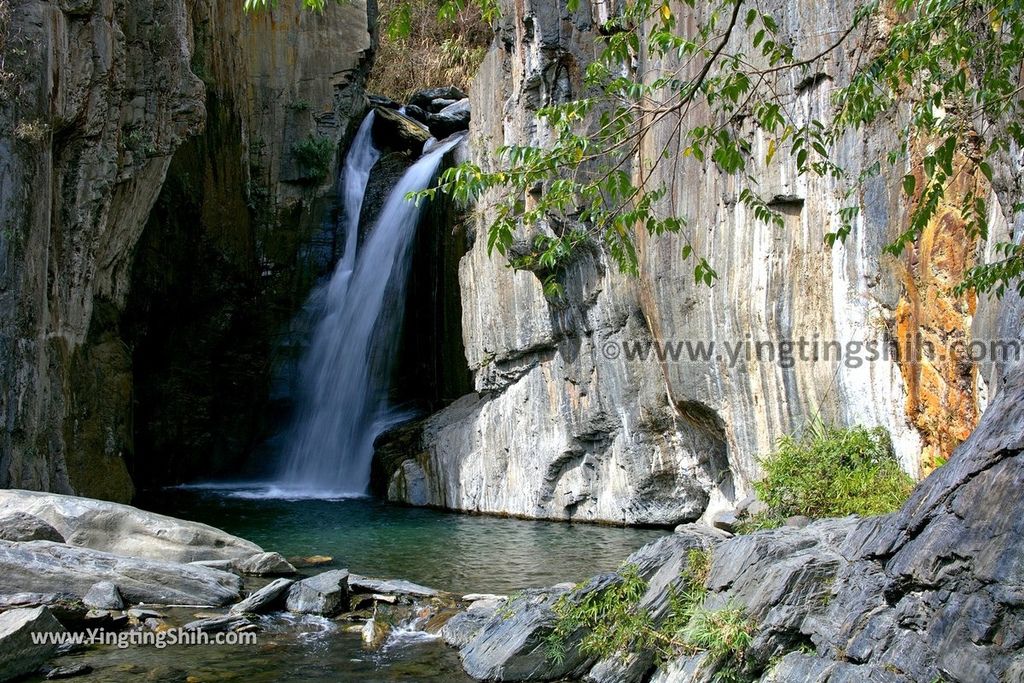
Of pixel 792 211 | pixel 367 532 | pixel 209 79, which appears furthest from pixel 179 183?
pixel 792 211

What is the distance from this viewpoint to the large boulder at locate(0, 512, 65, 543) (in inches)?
354

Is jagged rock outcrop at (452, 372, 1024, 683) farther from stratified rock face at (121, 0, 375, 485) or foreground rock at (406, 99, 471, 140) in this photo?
foreground rock at (406, 99, 471, 140)

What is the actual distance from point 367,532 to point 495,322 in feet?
14.8

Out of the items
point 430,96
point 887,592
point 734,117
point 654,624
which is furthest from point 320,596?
point 430,96

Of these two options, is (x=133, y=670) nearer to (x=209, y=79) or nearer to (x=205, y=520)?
(x=205, y=520)

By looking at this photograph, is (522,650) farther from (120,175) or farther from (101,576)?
(120,175)

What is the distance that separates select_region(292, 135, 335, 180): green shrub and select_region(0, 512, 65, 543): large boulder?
13.6m

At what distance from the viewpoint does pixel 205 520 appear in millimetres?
14703

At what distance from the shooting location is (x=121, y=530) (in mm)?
10094

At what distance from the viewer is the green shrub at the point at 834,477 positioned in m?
8.98

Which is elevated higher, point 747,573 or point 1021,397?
point 1021,397

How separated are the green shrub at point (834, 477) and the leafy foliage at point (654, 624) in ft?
8.63

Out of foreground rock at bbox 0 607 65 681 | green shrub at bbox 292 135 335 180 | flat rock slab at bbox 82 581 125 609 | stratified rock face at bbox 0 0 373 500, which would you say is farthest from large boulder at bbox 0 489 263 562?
green shrub at bbox 292 135 335 180

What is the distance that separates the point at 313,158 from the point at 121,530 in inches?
518
